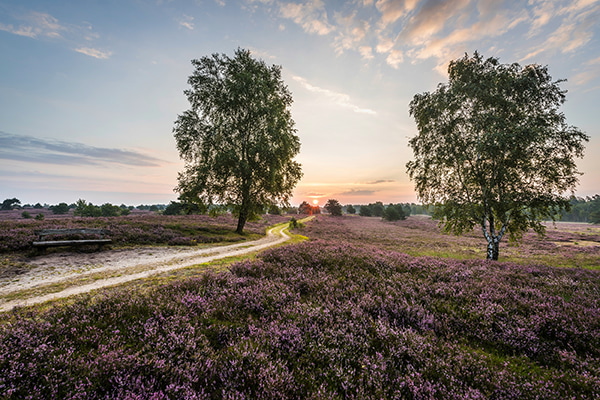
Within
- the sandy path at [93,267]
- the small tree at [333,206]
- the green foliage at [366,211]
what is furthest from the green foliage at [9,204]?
the green foliage at [366,211]

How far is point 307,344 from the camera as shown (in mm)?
→ 4031

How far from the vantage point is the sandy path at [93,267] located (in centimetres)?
794

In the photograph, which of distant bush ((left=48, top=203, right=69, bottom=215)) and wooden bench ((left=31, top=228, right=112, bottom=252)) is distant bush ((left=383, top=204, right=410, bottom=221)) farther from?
distant bush ((left=48, top=203, right=69, bottom=215))

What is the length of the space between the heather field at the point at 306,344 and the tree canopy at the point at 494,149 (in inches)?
452

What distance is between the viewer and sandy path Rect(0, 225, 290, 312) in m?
7.94

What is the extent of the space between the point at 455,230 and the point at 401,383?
19425 mm

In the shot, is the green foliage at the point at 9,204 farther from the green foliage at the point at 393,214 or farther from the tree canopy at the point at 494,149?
the green foliage at the point at 393,214

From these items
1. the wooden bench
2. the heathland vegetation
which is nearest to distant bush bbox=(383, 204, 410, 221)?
the heathland vegetation

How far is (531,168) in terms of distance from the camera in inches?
606

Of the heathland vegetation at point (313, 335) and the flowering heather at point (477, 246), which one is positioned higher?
the heathland vegetation at point (313, 335)

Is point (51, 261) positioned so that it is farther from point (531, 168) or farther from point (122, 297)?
point (531, 168)

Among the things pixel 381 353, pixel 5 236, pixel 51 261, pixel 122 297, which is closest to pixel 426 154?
pixel 381 353

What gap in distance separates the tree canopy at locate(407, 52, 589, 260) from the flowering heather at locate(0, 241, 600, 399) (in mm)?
11536

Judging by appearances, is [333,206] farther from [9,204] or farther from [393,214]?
[9,204]
